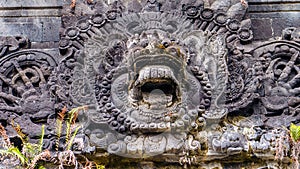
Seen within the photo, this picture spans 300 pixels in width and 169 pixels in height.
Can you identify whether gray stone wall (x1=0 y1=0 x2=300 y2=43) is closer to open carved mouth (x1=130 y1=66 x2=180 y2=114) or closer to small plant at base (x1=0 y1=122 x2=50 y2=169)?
open carved mouth (x1=130 y1=66 x2=180 y2=114)

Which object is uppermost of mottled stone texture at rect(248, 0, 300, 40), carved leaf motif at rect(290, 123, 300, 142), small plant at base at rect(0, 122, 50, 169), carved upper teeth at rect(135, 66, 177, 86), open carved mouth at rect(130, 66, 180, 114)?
mottled stone texture at rect(248, 0, 300, 40)

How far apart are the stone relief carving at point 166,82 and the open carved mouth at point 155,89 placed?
10 mm

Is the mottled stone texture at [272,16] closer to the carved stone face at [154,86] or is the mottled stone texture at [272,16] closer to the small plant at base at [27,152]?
the carved stone face at [154,86]

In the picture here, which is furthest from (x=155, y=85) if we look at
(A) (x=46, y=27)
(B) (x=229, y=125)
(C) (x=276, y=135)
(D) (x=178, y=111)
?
(A) (x=46, y=27)

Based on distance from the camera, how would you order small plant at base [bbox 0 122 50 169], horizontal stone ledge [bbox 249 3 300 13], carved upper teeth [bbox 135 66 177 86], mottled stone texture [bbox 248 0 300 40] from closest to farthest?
1. small plant at base [bbox 0 122 50 169]
2. carved upper teeth [bbox 135 66 177 86]
3. mottled stone texture [bbox 248 0 300 40]
4. horizontal stone ledge [bbox 249 3 300 13]

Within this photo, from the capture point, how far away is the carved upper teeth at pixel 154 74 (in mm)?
7398

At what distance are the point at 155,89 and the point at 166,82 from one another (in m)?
0.15

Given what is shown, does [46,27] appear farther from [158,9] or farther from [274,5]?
[274,5]

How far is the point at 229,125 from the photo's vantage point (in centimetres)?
741

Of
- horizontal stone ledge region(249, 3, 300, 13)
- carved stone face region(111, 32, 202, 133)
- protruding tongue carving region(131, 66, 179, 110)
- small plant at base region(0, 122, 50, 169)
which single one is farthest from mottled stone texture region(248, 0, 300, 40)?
small plant at base region(0, 122, 50, 169)

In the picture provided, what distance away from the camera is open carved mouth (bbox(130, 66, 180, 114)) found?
742cm

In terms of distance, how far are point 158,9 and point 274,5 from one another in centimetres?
151

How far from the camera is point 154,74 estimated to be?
24.3 feet

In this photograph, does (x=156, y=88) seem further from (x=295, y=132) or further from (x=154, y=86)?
(x=295, y=132)
